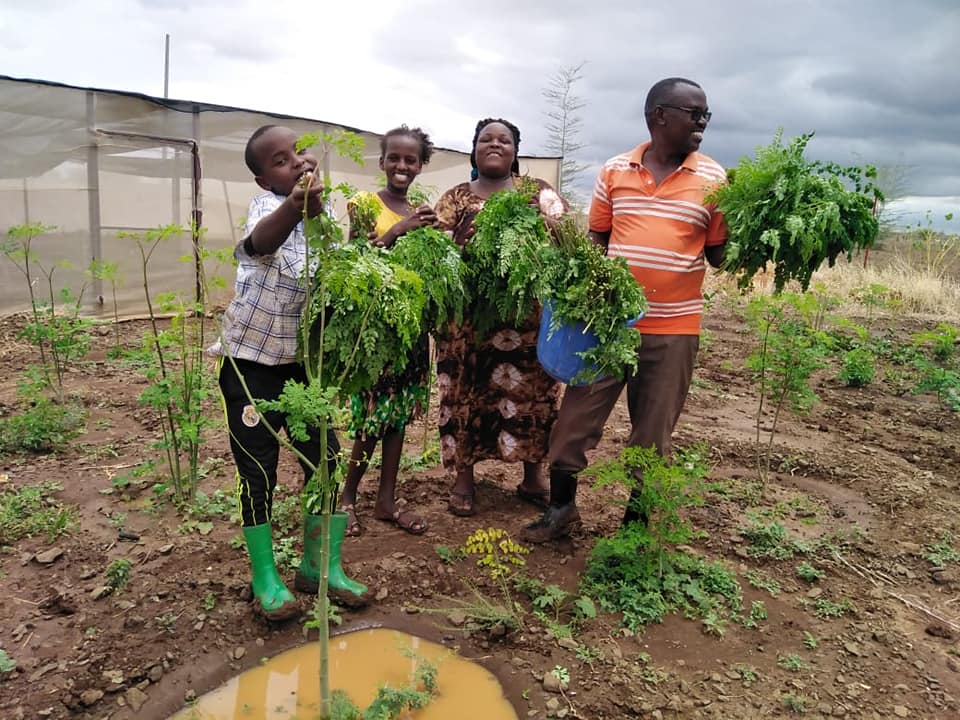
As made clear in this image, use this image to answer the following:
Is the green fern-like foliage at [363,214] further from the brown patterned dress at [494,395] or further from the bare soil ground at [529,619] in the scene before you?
the bare soil ground at [529,619]

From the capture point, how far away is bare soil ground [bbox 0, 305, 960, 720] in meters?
2.43

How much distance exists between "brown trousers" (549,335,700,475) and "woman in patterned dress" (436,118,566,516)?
0.44 m

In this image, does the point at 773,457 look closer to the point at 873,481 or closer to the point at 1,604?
the point at 873,481

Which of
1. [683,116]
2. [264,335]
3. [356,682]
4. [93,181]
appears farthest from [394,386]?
[93,181]

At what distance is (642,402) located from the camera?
308 centimetres

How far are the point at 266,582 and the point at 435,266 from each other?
1365 millimetres

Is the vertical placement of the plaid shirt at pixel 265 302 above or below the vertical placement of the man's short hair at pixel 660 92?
below

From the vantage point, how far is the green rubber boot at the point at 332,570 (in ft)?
8.98

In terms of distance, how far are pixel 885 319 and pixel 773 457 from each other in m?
6.36

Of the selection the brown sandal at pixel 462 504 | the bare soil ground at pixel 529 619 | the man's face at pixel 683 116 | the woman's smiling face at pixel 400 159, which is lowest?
the bare soil ground at pixel 529 619

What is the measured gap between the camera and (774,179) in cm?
271

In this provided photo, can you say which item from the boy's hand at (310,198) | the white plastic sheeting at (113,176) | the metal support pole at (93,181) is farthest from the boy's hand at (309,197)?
the metal support pole at (93,181)

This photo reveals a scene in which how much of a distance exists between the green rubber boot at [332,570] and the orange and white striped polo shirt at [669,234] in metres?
1.49

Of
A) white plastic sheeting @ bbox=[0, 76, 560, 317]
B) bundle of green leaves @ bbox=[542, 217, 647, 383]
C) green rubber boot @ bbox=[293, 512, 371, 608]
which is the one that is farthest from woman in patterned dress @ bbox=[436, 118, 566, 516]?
white plastic sheeting @ bbox=[0, 76, 560, 317]
